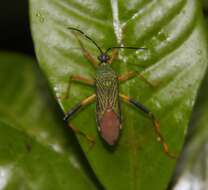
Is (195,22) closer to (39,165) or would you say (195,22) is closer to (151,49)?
(151,49)

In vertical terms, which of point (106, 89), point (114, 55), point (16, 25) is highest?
point (114, 55)

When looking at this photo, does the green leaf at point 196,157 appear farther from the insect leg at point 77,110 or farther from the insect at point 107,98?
the insect leg at point 77,110

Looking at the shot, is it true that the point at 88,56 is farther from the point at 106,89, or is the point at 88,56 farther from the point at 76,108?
the point at 106,89

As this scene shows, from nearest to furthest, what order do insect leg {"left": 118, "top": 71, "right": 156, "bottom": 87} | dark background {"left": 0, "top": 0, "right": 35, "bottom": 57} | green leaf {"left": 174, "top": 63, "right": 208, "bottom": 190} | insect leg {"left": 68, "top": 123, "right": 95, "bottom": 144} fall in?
insect leg {"left": 68, "top": 123, "right": 95, "bottom": 144} < insect leg {"left": 118, "top": 71, "right": 156, "bottom": 87} < green leaf {"left": 174, "top": 63, "right": 208, "bottom": 190} < dark background {"left": 0, "top": 0, "right": 35, "bottom": 57}

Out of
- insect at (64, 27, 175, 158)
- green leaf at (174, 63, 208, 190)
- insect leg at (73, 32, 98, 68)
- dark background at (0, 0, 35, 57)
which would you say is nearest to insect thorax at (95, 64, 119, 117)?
insect at (64, 27, 175, 158)

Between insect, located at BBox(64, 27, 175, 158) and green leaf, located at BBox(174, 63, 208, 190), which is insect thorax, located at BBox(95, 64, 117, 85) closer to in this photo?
insect, located at BBox(64, 27, 175, 158)

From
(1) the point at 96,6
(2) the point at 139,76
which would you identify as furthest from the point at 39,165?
(1) the point at 96,6

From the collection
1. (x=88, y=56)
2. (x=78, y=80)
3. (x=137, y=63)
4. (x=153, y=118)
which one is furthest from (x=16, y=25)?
(x=153, y=118)

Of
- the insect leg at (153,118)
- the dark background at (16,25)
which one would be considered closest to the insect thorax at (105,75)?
the insect leg at (153,118)
